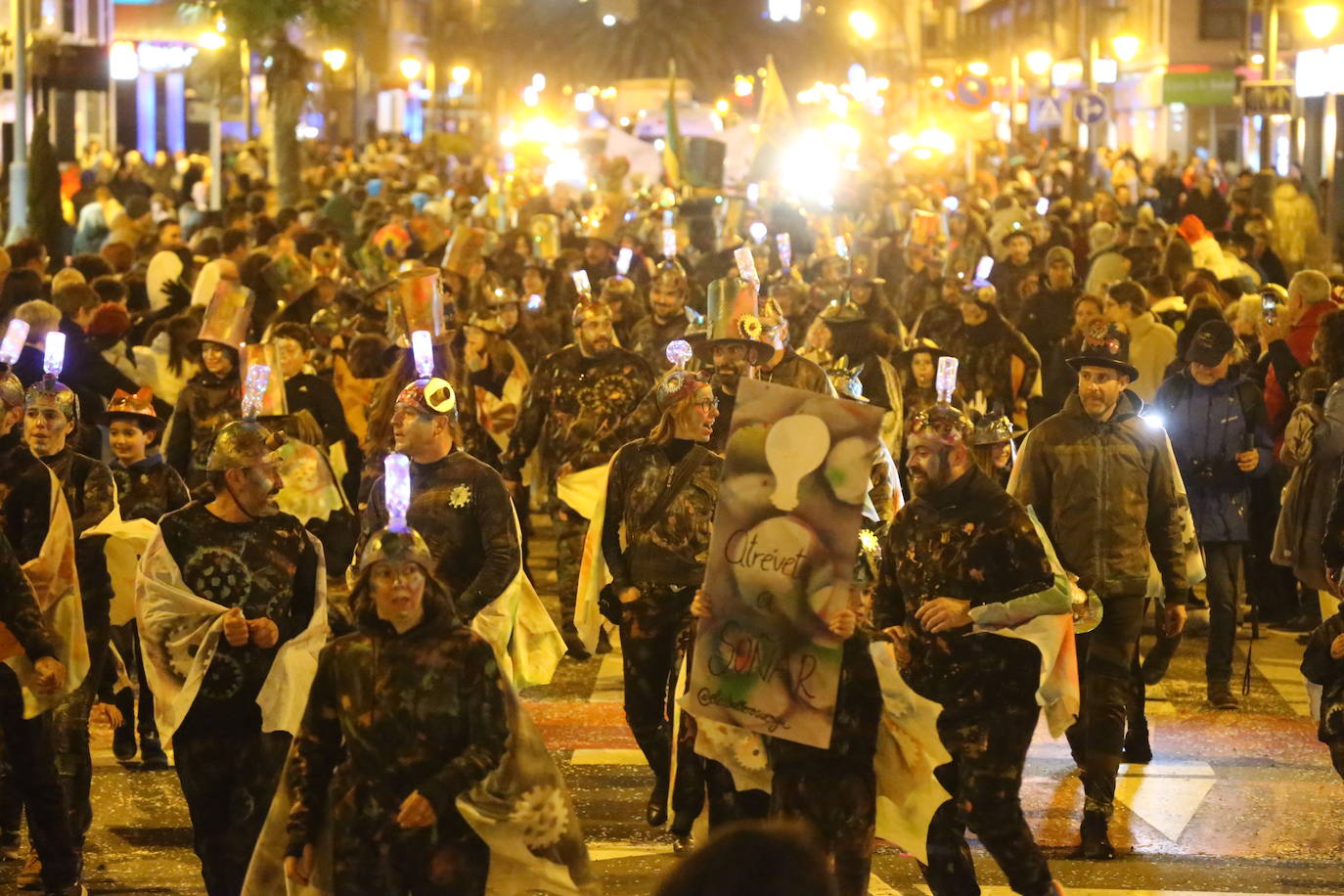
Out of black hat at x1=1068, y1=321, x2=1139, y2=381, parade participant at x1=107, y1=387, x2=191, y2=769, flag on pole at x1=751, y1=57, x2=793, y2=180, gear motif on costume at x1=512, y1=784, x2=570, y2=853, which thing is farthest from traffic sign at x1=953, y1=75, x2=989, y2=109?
gear motif on costume at x1=512, y1=784, x2=570, y2=853

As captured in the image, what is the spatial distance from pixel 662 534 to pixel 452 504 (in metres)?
1.08

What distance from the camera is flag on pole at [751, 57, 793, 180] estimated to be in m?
29.4

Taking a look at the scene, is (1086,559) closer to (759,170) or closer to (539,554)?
(539,554)

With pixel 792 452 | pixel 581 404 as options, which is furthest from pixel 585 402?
pixel 792 452

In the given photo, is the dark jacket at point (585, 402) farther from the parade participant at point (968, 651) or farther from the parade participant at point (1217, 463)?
the parade participant at point (968, 651)

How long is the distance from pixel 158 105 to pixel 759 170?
97.2 ft

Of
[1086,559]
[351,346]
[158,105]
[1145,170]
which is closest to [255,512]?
[1086,559]

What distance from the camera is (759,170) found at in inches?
1176

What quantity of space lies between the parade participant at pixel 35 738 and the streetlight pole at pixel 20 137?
17686 mm

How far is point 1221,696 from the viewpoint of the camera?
37.2ft

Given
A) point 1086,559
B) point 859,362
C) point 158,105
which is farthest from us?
point 158,105

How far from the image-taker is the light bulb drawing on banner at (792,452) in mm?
6680

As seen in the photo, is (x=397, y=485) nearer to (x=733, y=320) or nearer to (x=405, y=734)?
(x=405, y=734)

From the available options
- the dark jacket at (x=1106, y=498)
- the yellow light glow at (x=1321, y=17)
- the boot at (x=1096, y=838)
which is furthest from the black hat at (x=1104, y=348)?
the yellow light glow at (x=1321, y=17)
